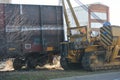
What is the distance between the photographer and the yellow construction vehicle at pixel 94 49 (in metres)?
19.1

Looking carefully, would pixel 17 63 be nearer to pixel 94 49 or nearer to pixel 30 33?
pixel 30 33

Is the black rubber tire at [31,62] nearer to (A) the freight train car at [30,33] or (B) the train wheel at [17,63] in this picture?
(A) the freight train car at [30,33]

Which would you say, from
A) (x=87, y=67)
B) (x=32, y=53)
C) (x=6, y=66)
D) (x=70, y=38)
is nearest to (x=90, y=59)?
(x=87, y=67)

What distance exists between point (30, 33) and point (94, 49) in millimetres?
3557

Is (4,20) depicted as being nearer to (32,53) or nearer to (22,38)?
(22,38)

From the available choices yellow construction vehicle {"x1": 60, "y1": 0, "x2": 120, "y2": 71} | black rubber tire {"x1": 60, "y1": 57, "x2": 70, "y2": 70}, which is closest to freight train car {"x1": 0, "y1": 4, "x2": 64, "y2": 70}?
black rubber tire {"x1": 60, "y1": 57, "x2": 70, "y2": 70}

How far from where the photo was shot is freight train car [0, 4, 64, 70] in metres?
18.9

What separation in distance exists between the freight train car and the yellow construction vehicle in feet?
3.88

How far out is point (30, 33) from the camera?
20.0m

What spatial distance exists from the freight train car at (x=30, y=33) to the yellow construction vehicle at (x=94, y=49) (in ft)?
3.88

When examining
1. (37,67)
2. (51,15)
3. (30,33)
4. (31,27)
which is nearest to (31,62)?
(37,67)

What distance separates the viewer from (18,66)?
20.8 metres

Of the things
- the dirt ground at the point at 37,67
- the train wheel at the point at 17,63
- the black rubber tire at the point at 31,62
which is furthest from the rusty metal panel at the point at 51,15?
the train wheel at the point at 17,63

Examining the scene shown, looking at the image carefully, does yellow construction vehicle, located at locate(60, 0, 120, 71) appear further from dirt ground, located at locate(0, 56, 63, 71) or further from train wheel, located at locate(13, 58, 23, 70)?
train wheel, located at locate(13, 58, 23, 70)
